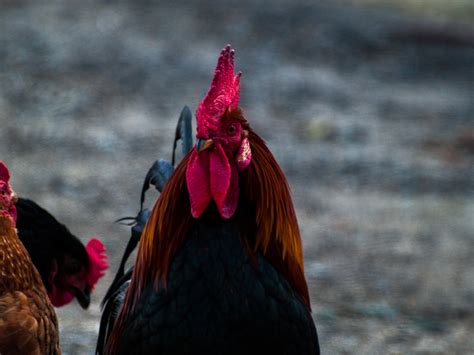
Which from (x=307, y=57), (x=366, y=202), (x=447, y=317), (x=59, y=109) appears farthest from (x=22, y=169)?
(x=307, y=57)

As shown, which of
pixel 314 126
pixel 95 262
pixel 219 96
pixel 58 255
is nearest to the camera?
pixel 219 96

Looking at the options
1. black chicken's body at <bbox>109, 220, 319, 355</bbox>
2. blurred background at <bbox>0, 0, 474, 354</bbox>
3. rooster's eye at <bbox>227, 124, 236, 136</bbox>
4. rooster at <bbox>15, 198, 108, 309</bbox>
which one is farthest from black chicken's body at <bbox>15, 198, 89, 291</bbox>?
rooster's eye at <bbox>227, 124, 236, 136</bbox>

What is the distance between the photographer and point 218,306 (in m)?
3.78

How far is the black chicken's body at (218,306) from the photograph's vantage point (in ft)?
12.4

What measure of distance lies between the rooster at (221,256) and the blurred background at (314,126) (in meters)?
2.47

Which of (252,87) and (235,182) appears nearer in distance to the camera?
(235,182)

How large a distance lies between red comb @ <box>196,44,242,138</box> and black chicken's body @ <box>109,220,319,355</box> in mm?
445

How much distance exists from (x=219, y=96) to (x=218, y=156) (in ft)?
0.91

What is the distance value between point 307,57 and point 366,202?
217 inches

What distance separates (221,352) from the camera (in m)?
3.77

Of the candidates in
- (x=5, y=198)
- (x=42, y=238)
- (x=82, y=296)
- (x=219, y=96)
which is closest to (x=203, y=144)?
(x=219, y=96)

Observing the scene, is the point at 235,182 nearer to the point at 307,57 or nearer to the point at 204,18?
the point at 307,57

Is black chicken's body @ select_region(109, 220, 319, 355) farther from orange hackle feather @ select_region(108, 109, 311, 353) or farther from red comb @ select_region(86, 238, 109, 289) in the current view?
red comb @ select_region(86, 238, 109, 289)

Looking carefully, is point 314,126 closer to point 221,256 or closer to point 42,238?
point 42,238
